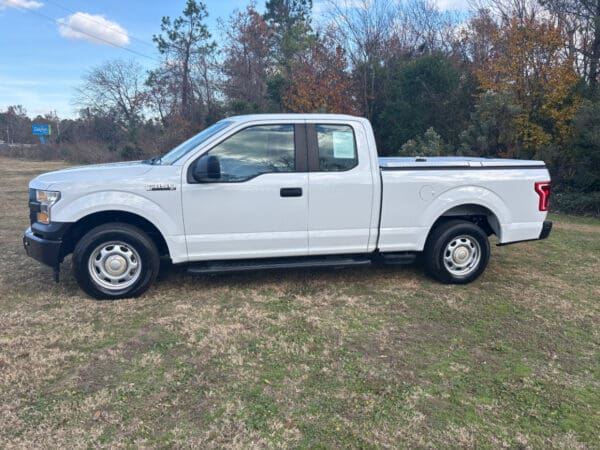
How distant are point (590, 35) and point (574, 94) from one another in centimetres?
277

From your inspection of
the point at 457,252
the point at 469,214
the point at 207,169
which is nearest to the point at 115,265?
the point at 207,169

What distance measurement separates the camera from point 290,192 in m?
4.66

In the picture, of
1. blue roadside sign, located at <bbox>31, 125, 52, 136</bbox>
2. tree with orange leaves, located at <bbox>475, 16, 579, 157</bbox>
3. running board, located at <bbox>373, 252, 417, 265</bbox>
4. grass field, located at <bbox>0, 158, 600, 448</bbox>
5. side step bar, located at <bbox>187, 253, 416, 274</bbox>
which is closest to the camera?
grass field, located at <bbox>0, 158, 600, 448</bbox>

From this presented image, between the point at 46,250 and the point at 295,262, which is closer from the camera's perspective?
the point at 46,250

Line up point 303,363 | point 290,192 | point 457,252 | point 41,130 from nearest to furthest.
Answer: point 303,363
point 290,192
point 457,252
point 41,130

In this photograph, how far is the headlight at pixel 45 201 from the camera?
4.39m

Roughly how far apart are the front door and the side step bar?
112mm

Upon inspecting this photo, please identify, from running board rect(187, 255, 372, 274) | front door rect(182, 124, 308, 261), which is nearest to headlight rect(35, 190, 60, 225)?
front door rect(182, 124, 308, 261)

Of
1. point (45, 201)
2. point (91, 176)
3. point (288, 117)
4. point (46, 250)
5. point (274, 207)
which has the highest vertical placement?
point (288, 117)

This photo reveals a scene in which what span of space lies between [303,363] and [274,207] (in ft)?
5.90

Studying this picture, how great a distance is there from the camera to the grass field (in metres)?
2.67

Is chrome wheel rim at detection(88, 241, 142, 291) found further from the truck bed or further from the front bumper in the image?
the truck bed

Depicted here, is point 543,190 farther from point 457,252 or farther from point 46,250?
point 46,250

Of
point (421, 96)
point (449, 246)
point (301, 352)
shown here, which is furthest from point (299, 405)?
point (421, 96)
